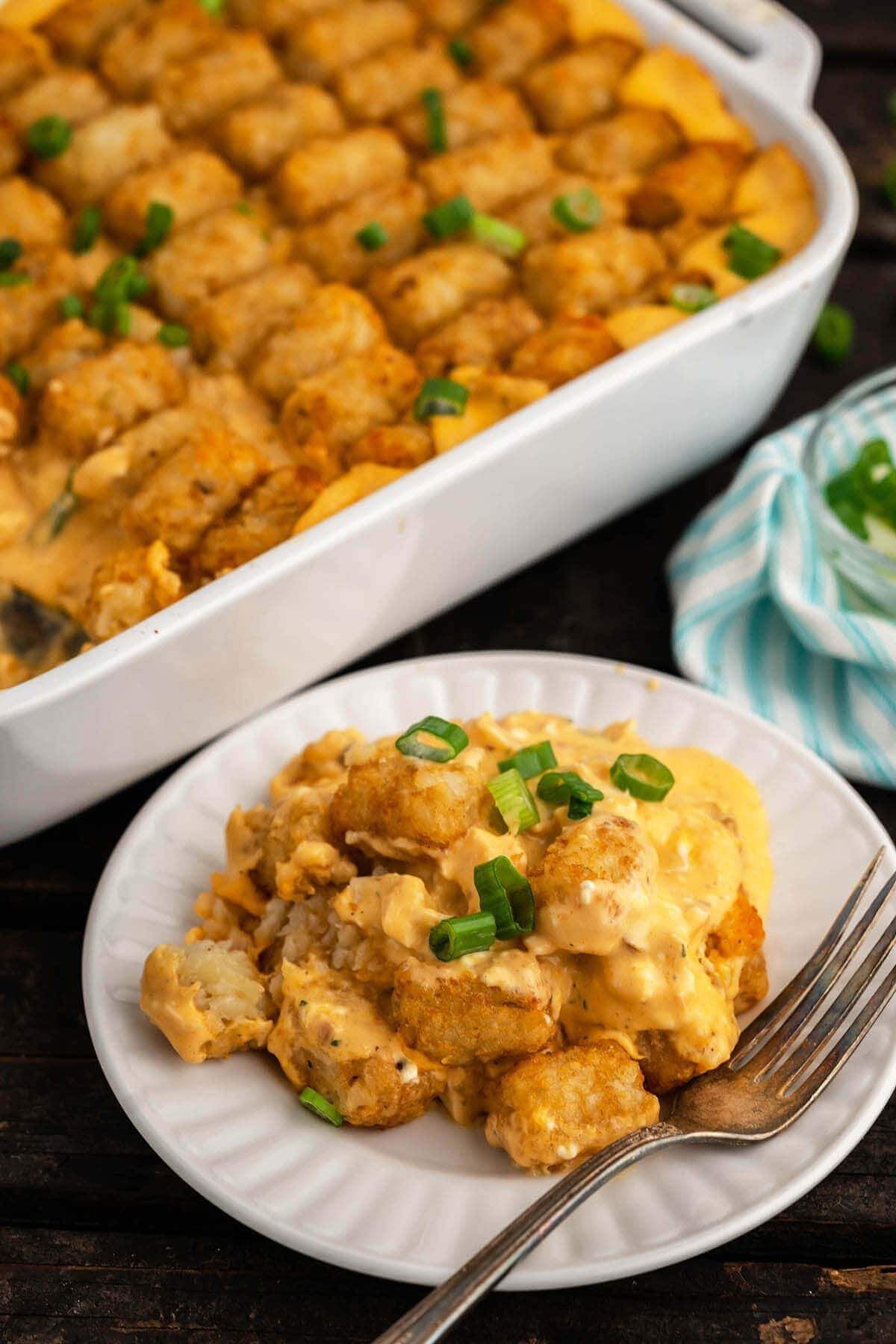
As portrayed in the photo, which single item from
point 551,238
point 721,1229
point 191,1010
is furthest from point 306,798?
point 551,238

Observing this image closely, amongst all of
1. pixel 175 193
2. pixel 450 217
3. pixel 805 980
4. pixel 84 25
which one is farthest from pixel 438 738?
pixel 84 25

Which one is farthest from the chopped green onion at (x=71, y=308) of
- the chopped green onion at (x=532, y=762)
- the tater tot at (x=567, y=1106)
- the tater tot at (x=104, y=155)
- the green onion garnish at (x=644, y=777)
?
the tater tot at (x=567, y=1106)

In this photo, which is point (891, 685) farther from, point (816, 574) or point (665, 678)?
point (665, 678)

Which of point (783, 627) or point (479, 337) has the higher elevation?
point (479, 337)

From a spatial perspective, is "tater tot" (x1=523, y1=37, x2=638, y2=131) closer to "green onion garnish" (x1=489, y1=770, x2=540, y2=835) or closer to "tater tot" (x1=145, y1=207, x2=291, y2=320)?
"tater tot" (x1=145, y1=207, x2=291, y2=320)

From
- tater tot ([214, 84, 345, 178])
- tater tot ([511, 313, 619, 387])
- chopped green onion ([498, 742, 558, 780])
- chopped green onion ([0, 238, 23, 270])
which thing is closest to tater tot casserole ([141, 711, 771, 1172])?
chopped green onion ([498, 742, 558, 780])

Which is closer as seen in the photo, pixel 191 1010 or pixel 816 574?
pixel 191 1010

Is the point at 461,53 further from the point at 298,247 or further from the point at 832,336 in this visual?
the point at 832,336
